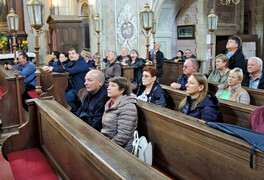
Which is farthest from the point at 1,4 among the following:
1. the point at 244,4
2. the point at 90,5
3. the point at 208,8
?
the point at 244,4

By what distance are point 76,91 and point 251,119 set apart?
373 centimetres

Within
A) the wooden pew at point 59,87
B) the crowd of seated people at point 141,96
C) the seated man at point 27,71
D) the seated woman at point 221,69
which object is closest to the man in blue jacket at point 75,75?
the wooden pew at point 59,87

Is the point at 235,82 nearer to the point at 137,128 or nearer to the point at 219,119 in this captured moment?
the point at 219,119

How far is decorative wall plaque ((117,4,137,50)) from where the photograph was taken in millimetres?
12117

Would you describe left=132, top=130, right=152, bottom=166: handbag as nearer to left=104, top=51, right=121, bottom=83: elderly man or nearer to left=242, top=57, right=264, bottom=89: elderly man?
left=242, top=57, right=264, bottom=89: elderly man

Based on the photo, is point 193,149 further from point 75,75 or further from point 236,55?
point 75,75

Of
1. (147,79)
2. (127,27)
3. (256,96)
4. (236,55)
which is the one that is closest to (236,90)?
(256,96)

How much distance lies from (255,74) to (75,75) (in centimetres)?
322

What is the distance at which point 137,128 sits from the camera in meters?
3.02

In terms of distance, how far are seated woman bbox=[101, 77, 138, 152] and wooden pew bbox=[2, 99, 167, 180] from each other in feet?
1.33

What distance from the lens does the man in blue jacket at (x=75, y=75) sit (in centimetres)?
535

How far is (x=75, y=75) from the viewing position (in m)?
5.46

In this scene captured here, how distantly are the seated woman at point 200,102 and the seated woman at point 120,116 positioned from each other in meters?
0.57

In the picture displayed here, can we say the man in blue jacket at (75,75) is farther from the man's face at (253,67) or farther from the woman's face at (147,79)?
the man's face at (253,67)
